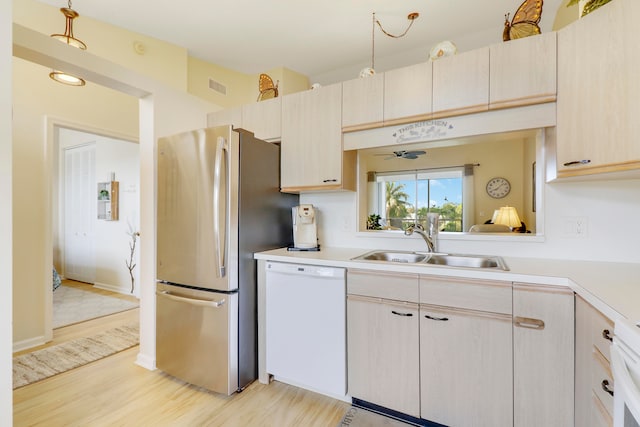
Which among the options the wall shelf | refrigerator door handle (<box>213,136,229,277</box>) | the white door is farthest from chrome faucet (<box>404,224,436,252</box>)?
the white door

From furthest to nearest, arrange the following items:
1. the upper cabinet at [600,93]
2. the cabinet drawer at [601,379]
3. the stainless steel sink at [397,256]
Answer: the stainless steel sink at [397,256], the upper cabinet at [600,93], the cabinet drawer at [601,379]

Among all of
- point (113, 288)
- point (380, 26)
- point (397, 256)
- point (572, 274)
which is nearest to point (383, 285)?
point (397, 256)

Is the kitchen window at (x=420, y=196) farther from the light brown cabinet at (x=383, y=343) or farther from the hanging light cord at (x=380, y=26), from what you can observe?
the hanging light cord at (x=380, y=26)

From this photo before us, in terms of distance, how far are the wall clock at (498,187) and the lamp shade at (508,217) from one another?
106 millimetres

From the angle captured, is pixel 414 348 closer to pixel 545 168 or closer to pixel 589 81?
pixel 545 168

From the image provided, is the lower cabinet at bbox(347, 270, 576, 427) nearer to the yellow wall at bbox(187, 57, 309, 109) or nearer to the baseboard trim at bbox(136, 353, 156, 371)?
the baseboard trim at bbox(136, 353, 156, 371)

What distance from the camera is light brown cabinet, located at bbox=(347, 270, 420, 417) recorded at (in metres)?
1.61

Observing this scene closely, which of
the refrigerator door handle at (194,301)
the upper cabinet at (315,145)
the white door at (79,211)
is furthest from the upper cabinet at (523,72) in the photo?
the white door at (79,211)

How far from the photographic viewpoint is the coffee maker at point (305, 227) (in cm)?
231

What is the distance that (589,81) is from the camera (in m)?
1.44

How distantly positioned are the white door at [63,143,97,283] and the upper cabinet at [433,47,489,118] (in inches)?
220

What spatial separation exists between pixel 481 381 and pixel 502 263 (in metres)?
0.66

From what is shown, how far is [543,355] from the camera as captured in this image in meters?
→ 1.34

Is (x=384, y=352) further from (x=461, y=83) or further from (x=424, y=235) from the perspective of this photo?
(x=461, y=83)
